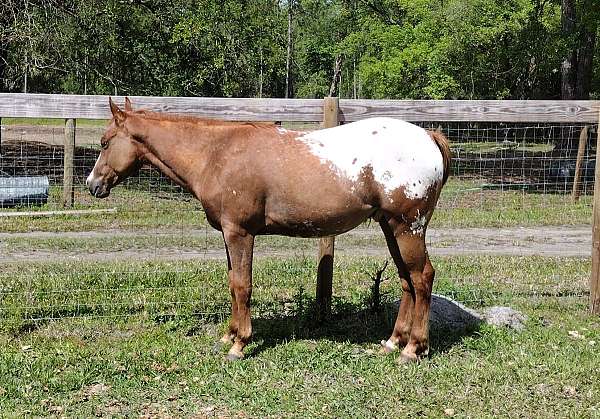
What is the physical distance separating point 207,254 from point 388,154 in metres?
4.82

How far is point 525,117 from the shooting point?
23.9 feet

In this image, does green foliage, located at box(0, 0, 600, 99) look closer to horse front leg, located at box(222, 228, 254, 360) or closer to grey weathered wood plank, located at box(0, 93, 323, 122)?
grey weathered wood plank, located at box(0, 93, 323, 122)

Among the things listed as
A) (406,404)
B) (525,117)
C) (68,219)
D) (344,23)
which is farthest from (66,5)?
(344,23)

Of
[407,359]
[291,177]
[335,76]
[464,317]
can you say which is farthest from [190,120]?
[335,76]

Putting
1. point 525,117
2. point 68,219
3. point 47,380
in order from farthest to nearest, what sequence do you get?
1. point 68,219
2. point 525,117
3. point 47,380

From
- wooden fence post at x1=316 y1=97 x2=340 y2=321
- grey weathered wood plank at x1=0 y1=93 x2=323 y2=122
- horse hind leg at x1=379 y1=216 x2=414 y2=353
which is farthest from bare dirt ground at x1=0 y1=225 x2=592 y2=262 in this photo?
horse hind leg at x1=379 y1=216 x2=414 y2=353

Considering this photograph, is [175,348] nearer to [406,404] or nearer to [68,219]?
[406,404]

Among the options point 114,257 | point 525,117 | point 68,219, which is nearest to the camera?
point 525,117

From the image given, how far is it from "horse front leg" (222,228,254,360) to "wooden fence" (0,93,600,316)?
1.10 metres

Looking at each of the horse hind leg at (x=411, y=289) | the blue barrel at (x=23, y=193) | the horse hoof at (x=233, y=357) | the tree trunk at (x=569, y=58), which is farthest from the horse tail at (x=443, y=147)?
the tree trunk at (x=569, y=58)

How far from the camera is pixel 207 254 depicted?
32.7ft

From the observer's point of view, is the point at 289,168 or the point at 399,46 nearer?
the point at 289,168

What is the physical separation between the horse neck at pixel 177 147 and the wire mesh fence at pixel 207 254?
0.55 m

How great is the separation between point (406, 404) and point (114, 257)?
5.57 m
